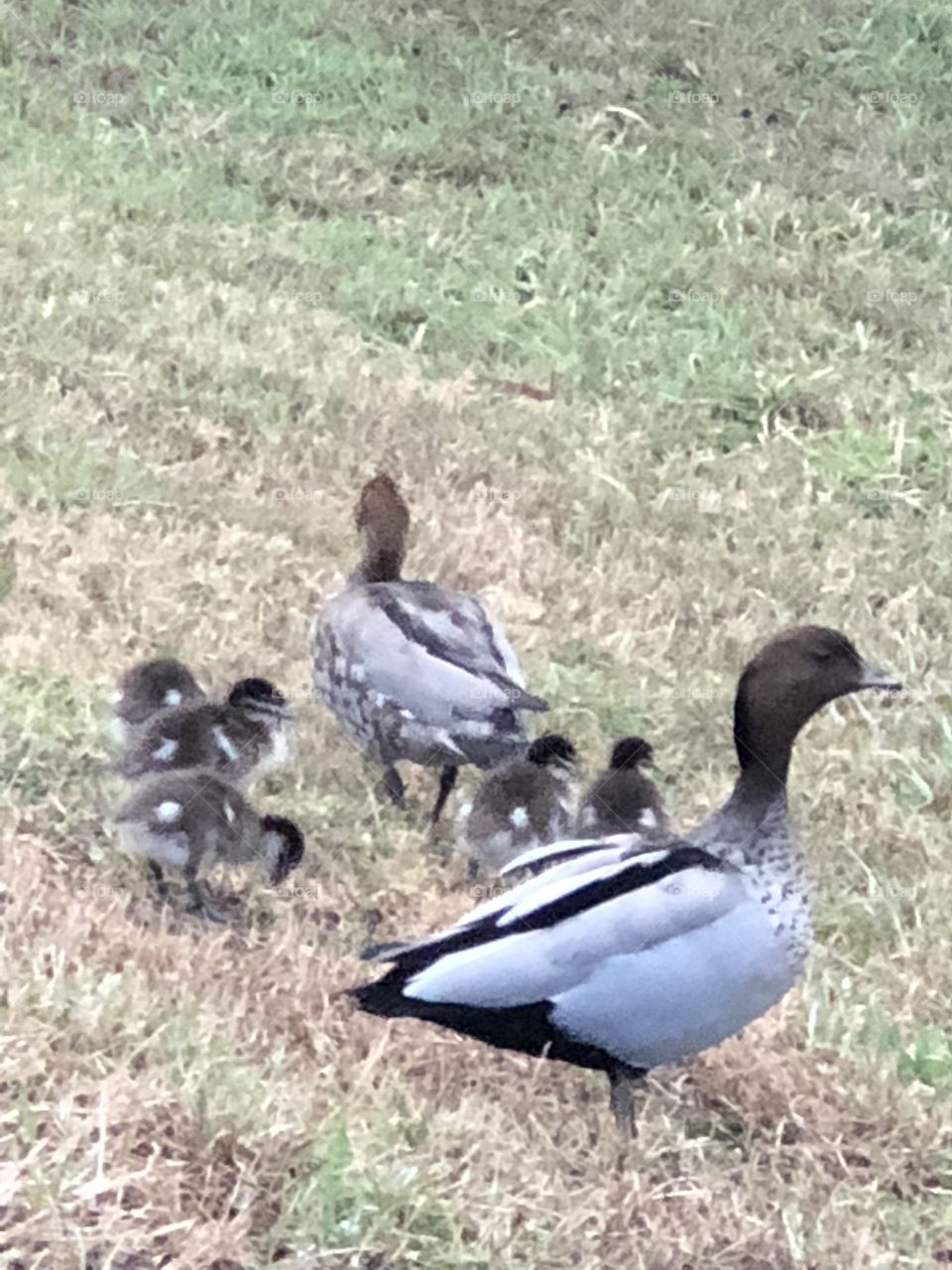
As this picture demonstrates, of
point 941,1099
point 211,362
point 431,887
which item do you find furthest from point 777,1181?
point 211,362

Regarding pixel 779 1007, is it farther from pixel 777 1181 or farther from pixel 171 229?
pixel 171 229

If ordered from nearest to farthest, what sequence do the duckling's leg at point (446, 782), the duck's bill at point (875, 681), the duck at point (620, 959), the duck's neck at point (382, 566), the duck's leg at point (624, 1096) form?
1. the duck at point (620, 959)
2. the duck's leg at point (624, 1096)
3. the duck's bill at point (875, 681)
4. the duckling's leg at point (446, 782)
5. the duck's neck at point (382, 566)

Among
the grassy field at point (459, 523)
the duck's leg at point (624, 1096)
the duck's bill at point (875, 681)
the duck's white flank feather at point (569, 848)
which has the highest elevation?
the duck's bill at point (875, 681)

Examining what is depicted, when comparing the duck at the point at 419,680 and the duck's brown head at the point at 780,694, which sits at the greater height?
the duck's brown head at the point at 780,694

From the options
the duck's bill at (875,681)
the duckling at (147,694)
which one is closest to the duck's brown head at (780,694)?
the duck's bill at (875,681)

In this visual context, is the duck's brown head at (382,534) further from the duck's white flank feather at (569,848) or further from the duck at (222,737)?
the duck's white flank feather at (569,848)

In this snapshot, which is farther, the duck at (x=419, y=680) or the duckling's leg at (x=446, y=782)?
the duckling's leg at (x=446, y=782)

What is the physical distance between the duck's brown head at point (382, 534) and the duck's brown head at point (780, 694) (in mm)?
Result: 1600

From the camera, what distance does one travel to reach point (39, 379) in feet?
21.3

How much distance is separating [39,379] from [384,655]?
2465 mm

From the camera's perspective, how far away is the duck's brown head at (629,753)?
171 inches

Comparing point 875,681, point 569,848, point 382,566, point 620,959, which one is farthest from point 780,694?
point 382,566

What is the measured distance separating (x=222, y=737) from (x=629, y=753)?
0.87m

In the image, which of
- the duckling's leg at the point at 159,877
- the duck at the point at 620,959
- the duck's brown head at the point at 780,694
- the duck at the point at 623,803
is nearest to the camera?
the duck at the point at 620,959
